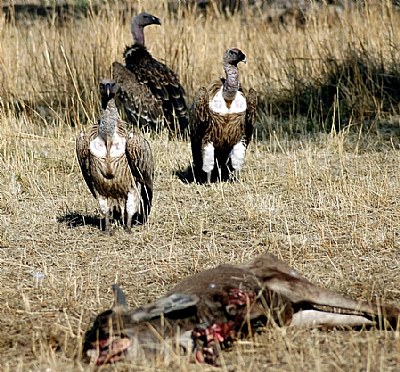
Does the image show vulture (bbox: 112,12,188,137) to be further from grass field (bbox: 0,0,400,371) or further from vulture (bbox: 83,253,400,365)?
vulture (bbox: 83,253,400,365)

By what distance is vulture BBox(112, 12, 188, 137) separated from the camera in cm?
1047

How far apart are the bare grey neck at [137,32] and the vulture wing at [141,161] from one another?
4329 mm

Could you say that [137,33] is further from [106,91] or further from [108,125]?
[108,125]

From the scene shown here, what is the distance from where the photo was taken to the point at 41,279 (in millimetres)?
6070

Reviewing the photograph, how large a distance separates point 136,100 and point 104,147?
3627 mm

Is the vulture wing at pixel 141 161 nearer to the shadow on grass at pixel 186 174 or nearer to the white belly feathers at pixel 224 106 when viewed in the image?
the shadow on grass at pixel 186 174

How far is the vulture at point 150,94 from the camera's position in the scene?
34.3 feet

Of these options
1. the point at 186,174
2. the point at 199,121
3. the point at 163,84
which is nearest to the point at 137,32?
the point at 163,84

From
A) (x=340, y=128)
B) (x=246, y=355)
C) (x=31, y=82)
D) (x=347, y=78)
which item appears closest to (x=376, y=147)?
(x=340, y=128)

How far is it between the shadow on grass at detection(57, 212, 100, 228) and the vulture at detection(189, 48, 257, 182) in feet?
4.76

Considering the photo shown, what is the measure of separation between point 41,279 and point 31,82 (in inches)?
221

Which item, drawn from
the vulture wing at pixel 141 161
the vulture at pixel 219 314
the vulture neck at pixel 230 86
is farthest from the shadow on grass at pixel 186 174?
the vulture at pixel 219 314

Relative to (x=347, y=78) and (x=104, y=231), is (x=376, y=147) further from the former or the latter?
(x=104, y=231)

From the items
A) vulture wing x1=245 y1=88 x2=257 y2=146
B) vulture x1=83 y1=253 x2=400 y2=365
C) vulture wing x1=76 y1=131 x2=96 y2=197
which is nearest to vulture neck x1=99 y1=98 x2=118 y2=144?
vulture wing x1=76 y1=131 x2=96 y2=197
